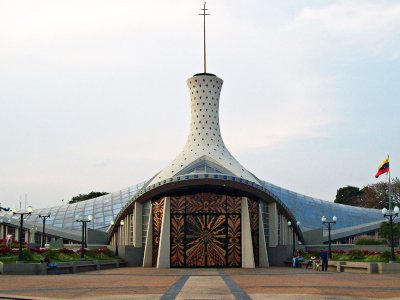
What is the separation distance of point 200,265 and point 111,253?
9.18 m

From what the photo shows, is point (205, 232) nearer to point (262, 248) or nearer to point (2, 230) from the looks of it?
point (262, 248)

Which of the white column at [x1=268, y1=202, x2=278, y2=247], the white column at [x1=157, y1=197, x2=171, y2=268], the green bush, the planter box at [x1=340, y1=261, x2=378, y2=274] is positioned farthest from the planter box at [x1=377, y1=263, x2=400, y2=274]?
the white column at [x1=268, y1=202, x2=278, y2=247]

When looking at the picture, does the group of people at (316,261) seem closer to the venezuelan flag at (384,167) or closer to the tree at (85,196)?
the venezuelan flag at (384,167)

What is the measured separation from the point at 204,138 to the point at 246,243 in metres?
14.2

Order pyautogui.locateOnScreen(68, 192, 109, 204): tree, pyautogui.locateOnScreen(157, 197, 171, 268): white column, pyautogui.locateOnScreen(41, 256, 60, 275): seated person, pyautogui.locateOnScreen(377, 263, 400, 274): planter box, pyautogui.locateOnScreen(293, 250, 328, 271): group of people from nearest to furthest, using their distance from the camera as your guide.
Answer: pyautogui.locateOnScreen(377, 263, 400, 274): planter box → pyautogui.locateOnScreen(41, 256, 60, 275): seated person → pyautogui.locateOnScreen(293, 250, 328, 271): group of people → pyautogui.locateOnScreen(157, 197, 171, 268): white column → pyautogui.locateOnScreen(68, 192, 109, 204): tree

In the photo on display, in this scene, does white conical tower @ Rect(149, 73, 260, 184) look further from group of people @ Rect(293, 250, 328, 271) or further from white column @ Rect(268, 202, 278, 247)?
group of people @ Rect(293, 250, 328, 271)

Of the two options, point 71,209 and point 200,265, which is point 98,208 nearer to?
point 71,209

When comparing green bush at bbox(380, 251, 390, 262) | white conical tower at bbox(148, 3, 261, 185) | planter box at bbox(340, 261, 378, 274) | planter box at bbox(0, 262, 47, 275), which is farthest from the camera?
white conical tower at bbox(148, 3, 261, 185)

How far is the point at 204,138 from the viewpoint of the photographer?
177 ft

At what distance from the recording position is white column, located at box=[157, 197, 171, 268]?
1668 inches

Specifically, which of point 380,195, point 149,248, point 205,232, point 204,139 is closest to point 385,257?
point 205,232

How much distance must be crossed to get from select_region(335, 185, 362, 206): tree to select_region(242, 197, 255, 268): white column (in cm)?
7686

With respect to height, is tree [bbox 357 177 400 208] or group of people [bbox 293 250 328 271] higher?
tree [bbox 357 177 400 208]

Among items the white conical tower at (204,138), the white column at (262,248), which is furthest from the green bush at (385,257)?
the white conical tower at (204,138)
